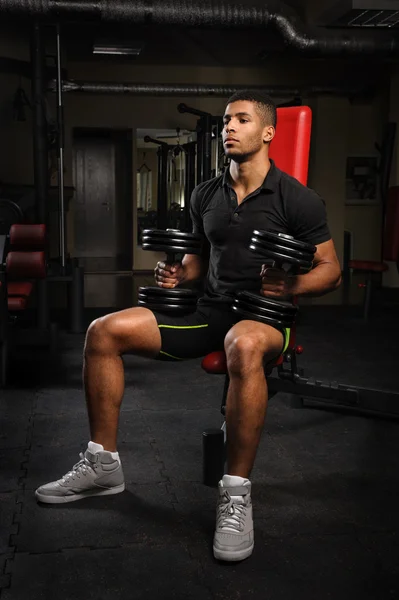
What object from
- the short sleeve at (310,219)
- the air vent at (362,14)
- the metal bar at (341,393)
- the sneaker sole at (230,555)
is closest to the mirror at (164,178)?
the air vent at (362,14)

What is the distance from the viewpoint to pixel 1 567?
1.39 m

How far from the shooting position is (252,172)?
1.78m

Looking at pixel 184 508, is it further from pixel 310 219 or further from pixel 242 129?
pixel 242 129

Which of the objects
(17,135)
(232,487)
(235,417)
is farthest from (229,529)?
(17,135)

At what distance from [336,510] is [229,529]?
14.8 inches

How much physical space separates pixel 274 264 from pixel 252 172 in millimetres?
299

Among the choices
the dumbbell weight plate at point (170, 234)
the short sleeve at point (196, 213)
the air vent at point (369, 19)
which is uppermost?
the air vent at point (369, 19)

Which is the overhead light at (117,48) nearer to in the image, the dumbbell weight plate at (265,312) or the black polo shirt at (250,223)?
the black polo shirt at (250,223)

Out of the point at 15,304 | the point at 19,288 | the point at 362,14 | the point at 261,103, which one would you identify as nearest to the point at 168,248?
the point at 261,103

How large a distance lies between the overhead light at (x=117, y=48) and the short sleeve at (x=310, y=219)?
546cm

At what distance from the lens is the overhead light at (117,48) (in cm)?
667

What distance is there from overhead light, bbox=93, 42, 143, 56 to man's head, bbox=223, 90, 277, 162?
5329mm

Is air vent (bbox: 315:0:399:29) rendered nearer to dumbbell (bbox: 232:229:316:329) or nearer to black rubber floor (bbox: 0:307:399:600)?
black rubber floor (bbox: 0:307:399:600)

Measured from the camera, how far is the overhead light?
667 centimetres
